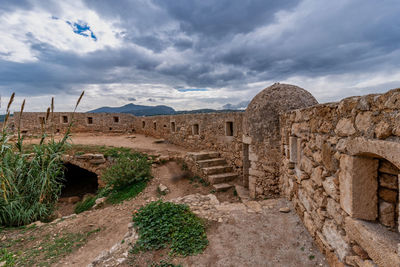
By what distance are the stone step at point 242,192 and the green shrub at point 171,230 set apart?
2.57 metres

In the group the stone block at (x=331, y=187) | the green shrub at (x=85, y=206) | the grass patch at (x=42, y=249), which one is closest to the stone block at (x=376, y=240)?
the stone block at (x=331, y=187)

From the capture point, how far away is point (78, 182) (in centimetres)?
1215

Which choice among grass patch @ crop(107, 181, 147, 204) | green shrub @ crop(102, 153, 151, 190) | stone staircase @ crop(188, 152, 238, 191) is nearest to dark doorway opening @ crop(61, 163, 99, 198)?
green shrub @ crop(102, 153, 151, 190)

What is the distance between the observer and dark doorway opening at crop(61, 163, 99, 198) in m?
11.2

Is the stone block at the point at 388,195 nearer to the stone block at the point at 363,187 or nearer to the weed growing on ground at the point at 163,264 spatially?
the stone block at the point at 363,187

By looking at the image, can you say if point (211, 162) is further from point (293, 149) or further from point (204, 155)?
point (293, 149)

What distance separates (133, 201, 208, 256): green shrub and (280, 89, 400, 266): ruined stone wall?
1.76 m

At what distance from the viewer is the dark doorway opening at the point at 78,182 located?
11.2 metres

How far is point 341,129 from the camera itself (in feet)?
7.02

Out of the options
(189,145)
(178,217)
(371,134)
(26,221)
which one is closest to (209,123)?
(189,145)

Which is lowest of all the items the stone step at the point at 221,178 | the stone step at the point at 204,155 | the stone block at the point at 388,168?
the stone step at the point at 221,178

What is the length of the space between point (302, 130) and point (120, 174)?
6566 millimetres

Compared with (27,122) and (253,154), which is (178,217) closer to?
(253,154)

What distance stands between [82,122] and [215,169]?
1555cm
